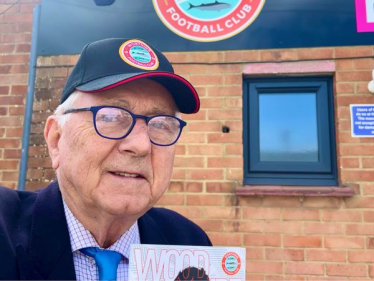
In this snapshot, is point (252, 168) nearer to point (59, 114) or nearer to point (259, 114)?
point (259, 114)

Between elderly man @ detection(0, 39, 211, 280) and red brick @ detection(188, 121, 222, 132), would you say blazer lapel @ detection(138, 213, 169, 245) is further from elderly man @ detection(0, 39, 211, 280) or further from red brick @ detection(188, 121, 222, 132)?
red brick @ detection(188, 121, 222, 132)

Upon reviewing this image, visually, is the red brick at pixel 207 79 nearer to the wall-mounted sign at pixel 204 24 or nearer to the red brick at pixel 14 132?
the wall-mounted sign at pixel 204 24

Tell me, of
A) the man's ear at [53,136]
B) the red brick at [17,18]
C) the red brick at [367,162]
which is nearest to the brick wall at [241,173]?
the red brick at [367,162]

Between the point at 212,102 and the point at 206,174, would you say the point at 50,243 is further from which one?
the point at 212,102

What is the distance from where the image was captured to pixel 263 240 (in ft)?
8.84

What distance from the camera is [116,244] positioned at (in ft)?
4.03

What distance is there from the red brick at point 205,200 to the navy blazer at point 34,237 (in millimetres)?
1630

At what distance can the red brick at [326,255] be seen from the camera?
2.62 metres

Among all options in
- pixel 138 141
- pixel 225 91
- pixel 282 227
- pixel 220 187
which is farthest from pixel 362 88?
pixel 138 141

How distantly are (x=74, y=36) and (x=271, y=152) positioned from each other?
216 cm

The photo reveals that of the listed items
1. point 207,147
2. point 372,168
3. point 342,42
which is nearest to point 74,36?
point 207,147

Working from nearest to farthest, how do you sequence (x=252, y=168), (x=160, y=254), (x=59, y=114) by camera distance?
(x=160, y=254) < (x=59, y=114) < (x=252, y=168)

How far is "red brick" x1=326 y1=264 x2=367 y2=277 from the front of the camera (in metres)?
2.59

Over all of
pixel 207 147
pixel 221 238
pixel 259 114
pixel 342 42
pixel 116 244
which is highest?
pixel 342 42
